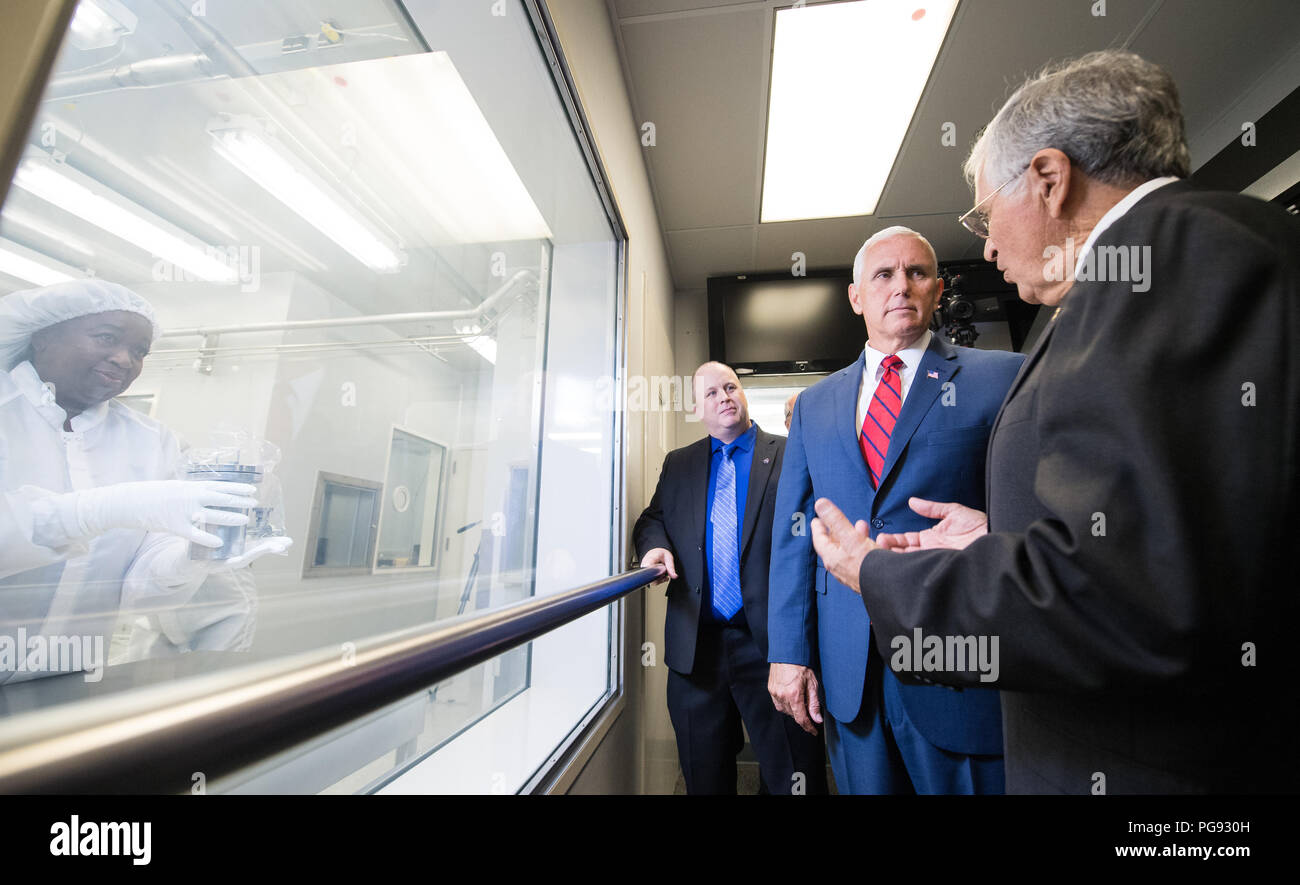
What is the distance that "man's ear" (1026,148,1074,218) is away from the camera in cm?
72

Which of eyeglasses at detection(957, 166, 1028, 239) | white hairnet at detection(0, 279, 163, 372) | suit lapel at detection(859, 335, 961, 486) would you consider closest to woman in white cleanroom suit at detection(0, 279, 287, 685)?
white hairnet at detection(0, 279, 163, 372)

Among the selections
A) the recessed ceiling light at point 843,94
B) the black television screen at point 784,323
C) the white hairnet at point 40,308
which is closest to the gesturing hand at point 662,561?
the white hairnet at point 40,308

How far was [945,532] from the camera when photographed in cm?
86

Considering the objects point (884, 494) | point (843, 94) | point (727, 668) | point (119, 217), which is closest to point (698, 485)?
point (727, 668)

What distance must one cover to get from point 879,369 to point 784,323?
7.81ft

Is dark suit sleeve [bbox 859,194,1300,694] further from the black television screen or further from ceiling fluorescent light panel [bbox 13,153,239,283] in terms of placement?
the black television screen

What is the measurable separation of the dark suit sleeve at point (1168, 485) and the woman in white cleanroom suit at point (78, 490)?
5.17ft

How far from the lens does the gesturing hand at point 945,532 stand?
822 mm

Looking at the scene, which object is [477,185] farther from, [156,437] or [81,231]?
[156,437]

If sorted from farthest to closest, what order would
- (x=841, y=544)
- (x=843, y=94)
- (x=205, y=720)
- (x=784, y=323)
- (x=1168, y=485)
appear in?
(x=784, y=323), (x=843, y=94), (x=841, y=544), (x=1168, y=485), (x=205, y=720)

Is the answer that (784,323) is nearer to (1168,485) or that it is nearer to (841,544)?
(841,544)

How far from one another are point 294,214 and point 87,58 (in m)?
0.82

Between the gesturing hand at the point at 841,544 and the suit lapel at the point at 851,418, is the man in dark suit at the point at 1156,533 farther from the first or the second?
the suit lapel at the point at 851,418

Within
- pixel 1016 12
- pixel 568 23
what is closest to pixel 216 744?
pixel 568 23
